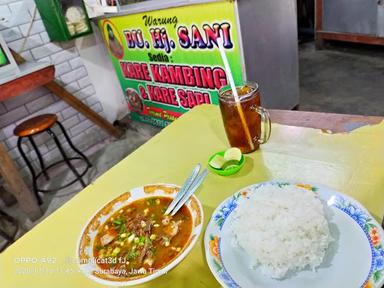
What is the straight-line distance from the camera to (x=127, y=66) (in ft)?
11.6

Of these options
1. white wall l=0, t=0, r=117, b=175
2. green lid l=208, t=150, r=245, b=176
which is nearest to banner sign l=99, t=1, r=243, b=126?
white wall l=0, t=0, r=117, b=175

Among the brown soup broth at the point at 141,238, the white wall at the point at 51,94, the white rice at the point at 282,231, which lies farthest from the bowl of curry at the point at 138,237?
the white wall at the point at 51,94

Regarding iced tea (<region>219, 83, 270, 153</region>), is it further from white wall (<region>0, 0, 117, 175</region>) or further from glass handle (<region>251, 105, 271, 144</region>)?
white wall (<region>0, 0, 117, 175</region>)

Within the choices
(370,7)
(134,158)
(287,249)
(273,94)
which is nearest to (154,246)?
(287,249)

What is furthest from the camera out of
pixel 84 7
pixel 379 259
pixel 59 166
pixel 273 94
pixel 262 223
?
pixel 59 166

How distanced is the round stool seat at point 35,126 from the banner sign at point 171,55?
1.18 meters

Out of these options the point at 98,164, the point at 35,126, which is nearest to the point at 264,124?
the point at 35,126

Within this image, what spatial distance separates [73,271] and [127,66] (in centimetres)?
308

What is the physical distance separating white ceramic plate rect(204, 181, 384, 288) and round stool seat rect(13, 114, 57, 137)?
235 cm

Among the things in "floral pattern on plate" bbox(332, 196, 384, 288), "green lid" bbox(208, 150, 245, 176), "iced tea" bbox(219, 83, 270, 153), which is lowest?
"green lid" bbox(208, 150, 245, 176)

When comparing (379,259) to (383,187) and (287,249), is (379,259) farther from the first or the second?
(383,187)

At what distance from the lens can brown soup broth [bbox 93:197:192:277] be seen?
74 cm

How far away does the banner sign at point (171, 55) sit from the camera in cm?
229

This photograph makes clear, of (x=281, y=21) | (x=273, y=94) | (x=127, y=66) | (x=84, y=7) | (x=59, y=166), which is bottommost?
(x=59, y=166)
